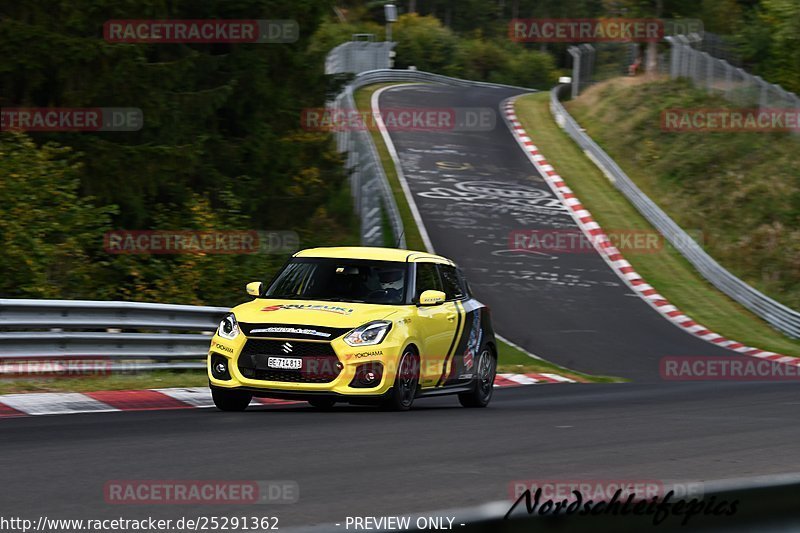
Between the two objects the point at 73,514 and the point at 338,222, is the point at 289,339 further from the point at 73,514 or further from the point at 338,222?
the point at 338,222

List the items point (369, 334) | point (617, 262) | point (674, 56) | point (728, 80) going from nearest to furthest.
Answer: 1. point (369, 334)
2. point (617, 262)
3. point (728, 80)
4. point (674, 56)

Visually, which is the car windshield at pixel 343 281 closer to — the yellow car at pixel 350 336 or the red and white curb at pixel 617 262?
the yellow car at pixel 350 336

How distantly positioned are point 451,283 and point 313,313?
2431 mm

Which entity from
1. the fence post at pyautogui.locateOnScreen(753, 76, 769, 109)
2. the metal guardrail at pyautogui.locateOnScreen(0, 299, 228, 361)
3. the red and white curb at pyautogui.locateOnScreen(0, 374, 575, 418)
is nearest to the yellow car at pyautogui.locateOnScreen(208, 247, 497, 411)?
the red and white curb at pyautogui.locateOnScreen(0, 374, 575, 418)

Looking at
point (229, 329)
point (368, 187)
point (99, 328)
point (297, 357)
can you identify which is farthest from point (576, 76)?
point (297, 357)

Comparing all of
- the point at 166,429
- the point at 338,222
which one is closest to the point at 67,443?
the point at 166,429

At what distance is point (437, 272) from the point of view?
42.8 ft

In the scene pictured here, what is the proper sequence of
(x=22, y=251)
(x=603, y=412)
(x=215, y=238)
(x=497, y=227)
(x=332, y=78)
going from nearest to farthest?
(x=603, y=412)
(x=22, y=251)
(x=215, y=238)
(x=332, y=78)
(x=497, y=227)

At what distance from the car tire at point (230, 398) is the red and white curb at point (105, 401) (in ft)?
1.72

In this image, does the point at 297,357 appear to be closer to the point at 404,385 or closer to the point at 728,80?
the point at 404,385

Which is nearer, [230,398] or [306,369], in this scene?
[306,369]

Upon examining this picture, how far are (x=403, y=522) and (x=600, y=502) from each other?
24.9 inches

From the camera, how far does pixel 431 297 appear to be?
1197cm

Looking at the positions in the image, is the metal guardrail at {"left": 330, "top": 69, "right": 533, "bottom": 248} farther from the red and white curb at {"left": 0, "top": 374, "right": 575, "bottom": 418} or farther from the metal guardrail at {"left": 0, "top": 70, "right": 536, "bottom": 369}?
the red and white curb at {"left": 0, "top": 374, "right": 575, "bottom": 418}
